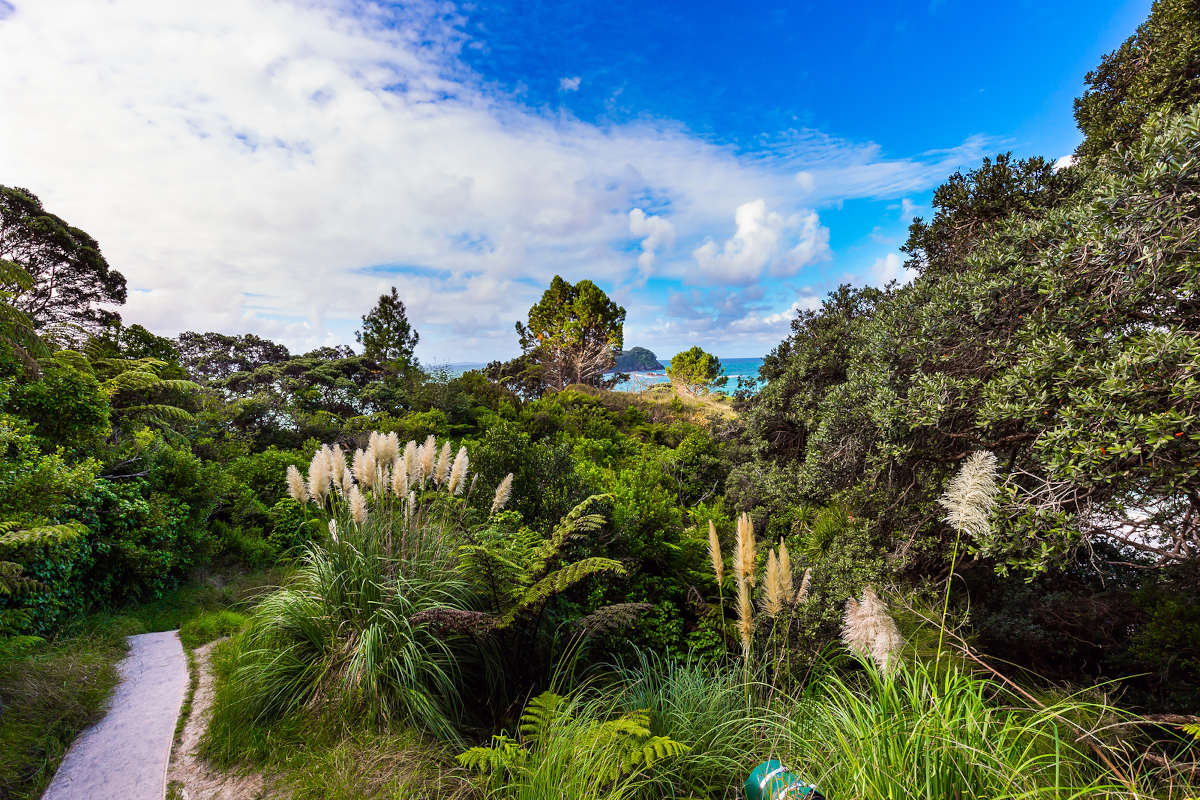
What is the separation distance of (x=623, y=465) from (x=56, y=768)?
999 centimetres

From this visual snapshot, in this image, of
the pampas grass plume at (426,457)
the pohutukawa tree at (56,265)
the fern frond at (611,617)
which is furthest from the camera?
the pohutukawa tree at (56,265)

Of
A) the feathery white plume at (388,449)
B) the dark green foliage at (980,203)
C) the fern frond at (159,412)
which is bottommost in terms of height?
the feathery white plume at (388,449)

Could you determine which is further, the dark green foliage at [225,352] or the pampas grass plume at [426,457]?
the dark green foliage at [225,352]

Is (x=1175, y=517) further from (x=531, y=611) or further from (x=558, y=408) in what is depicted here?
(x=558, y=408)

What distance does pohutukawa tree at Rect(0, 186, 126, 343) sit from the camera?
1554cm

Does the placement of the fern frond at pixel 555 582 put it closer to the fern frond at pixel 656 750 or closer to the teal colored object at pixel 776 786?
the fern frond at pixel 656 750

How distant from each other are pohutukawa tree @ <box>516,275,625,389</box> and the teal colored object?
27736mm

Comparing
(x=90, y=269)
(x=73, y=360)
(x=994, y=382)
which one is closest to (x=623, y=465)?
(x=994, y=382)

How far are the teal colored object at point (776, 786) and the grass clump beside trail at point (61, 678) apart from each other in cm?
463

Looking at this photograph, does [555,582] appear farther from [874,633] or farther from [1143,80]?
[1143,80]

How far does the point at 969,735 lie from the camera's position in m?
1.96

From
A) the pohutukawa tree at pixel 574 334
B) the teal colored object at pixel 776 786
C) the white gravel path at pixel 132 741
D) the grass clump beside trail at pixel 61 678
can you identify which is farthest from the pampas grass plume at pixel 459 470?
the pohutukawa tree at pixel 574 334

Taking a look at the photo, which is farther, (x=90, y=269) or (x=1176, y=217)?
(x=90, y=269)

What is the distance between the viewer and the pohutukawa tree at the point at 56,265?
15539mm
